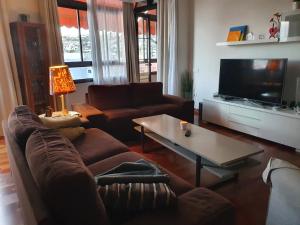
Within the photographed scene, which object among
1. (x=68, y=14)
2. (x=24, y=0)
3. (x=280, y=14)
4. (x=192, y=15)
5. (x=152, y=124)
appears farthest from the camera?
(x=192, y=15)

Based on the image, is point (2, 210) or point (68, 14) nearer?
point (2, 210)

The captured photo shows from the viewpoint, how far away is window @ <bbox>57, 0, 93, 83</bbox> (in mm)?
4328

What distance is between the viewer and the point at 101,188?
3.56ft

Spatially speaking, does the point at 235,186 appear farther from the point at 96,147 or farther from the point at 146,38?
the point at 146,38

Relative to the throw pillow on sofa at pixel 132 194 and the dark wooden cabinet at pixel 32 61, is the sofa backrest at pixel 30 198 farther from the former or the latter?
the dark wooden cabinet at pixel 32 61

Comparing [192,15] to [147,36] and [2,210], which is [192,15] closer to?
[147,36]

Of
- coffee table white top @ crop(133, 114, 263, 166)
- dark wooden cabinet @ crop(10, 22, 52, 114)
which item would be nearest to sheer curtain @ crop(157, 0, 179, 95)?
dark wooden cabinet @ crop(10, 22, 52, 114)

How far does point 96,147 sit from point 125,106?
5.62 feet

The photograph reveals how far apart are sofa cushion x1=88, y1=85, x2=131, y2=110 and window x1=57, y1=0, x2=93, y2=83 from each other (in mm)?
1290

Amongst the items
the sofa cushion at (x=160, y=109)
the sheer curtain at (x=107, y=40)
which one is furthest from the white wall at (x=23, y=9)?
the sofa cushion at (x=160, y=109)

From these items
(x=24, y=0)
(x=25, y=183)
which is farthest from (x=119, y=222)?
(x=24, y=0)

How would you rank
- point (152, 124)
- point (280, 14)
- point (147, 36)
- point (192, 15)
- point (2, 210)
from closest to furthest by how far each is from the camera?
point (2, 210), point (152, 124), point (280, 14), point (192, 15), point (147, 36)

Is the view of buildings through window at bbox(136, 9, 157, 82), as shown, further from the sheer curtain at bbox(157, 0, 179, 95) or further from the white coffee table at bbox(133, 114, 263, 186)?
the white coffee table at bbox(133, 114, 263, 186)

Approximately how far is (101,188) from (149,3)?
15.6 feet
